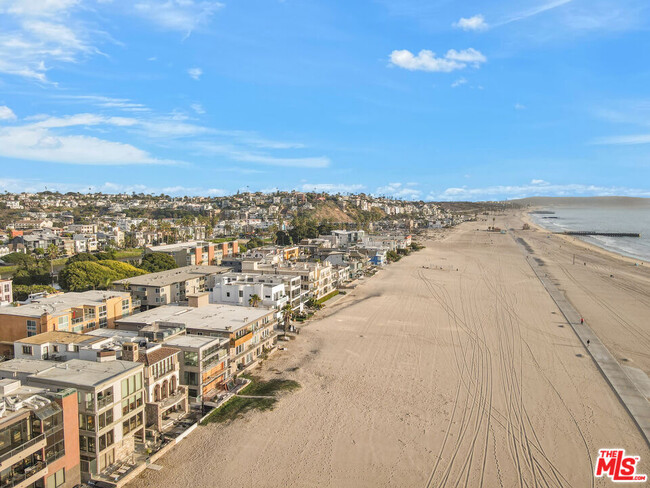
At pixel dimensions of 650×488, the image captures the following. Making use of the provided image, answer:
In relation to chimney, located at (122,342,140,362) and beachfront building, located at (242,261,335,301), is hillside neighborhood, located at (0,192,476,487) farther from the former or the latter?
beachfront building, located at (242,261,335,301)

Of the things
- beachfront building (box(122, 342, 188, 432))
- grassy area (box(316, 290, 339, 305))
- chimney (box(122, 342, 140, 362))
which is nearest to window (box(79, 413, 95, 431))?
beachfront building (box(122, 342, 188, 432))

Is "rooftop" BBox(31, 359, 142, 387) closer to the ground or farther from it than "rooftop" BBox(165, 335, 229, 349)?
farther from it

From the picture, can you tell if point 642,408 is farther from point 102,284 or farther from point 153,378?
point 102,284

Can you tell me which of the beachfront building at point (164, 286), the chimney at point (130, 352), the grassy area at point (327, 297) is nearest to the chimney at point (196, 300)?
the beachfront building at point (164, 286)

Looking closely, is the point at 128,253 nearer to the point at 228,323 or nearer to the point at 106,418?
the point at 228,323

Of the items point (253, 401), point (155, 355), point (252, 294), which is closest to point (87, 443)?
point (155, 355)

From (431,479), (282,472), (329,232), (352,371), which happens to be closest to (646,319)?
(352,371)
